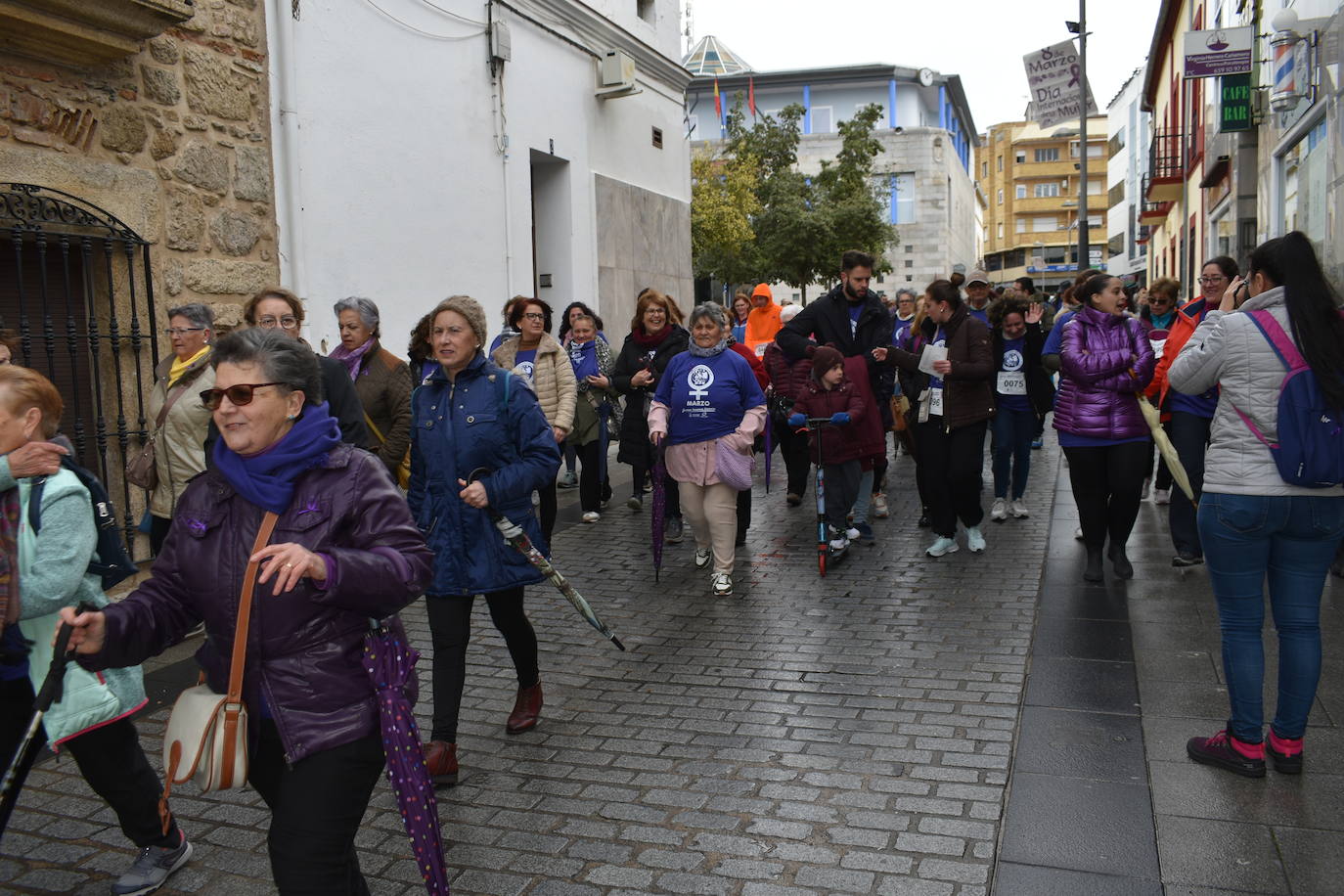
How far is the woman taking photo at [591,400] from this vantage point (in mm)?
9492

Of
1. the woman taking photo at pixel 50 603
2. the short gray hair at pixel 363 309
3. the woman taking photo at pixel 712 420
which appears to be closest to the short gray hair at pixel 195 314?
the short gray hair at pixel 363 309

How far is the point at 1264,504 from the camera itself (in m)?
3.91

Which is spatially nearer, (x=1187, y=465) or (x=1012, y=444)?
(x=1187, y=465)

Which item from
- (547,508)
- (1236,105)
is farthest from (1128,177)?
(547,508)

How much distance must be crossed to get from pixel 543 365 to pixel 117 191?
9.74 ft

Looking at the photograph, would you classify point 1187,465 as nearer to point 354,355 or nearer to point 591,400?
point 591,400

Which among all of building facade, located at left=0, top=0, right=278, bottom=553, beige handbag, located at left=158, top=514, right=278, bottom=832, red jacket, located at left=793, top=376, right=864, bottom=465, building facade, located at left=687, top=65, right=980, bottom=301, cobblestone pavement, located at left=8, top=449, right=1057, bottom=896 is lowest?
cobblestone pavement, located at left=8, top=449, right=1057, bottom=896

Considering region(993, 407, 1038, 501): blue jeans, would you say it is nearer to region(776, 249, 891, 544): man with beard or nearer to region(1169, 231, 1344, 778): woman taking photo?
region(776, 249, 891, 544): man with beard

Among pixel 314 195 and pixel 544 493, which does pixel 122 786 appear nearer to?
pixel 544 493

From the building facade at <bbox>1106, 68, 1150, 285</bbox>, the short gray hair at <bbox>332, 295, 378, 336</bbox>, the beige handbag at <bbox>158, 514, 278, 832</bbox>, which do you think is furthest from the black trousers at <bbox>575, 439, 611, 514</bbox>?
the building facade at <bbox>1106, 68, 1150, 285</bbox>

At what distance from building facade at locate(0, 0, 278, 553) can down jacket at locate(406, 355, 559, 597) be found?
9.13 ft

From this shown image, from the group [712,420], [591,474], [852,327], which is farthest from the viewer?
[591,474]

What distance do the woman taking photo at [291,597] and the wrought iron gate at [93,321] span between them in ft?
14.4

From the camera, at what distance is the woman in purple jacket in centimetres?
A: 676
